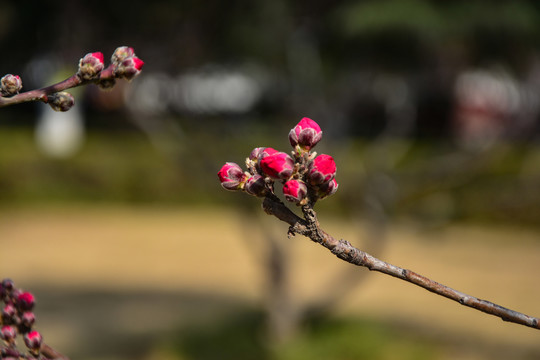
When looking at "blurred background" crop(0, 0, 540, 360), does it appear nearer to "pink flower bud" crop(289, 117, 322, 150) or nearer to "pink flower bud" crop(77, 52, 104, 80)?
"pink flower bud" crop(77, 52, 104, 80)

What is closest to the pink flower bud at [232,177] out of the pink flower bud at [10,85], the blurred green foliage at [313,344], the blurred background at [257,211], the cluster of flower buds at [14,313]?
the pink flower bud at [10,85]

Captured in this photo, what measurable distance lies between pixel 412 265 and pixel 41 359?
769 centimetres

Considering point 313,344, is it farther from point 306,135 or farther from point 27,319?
point 306,135

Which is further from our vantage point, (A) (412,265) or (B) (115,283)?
(A) (412,265)

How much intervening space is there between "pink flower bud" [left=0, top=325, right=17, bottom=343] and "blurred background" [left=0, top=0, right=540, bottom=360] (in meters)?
0.91

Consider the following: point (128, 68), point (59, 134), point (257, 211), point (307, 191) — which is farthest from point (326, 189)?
point (59, 134)

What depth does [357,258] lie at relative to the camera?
767 millimetres

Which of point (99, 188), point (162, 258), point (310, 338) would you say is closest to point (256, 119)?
point (99, 188)

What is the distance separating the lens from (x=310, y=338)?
16.4 feet

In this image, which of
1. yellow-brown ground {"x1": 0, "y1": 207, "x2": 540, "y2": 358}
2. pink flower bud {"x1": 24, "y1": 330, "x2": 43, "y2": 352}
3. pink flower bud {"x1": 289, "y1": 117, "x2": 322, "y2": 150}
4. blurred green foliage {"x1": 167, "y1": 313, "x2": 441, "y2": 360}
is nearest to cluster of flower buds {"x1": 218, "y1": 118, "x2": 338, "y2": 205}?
pink flower bud {"x1": 289, "y1": 117, "x2": 322, "y2": 150}

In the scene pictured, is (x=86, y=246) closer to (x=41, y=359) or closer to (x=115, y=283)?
(x=115, y=283)

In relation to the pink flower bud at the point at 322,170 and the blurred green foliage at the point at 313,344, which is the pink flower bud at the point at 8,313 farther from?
the blurred green foliage at the point at 313,344

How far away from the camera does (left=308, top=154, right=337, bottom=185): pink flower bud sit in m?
0.79

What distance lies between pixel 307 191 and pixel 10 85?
383 mm
